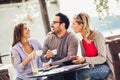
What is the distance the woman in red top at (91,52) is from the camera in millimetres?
3158

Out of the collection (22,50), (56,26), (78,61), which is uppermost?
(56,26)

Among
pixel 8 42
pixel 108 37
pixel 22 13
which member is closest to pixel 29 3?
pixel 22 13

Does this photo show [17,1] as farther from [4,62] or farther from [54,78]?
[54,78]

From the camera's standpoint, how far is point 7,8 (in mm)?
5430

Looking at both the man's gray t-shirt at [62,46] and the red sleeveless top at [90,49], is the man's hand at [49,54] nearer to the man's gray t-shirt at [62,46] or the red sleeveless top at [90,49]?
the man's gray t-shirt at [62,46]

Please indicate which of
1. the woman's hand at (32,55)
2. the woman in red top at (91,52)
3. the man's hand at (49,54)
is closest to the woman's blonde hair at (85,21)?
the woman in red top at (91,52)

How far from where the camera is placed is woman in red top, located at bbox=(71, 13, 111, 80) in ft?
10.4

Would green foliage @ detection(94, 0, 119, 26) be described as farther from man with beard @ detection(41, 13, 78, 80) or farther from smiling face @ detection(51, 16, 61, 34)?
smiling face @ detection(51, 16, 61, 34)

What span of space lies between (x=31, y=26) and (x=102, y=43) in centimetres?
258

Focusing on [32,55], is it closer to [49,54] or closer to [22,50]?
[49,54]

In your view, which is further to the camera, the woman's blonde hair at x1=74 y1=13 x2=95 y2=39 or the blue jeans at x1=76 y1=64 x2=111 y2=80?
the woman's blonde hair at x1=74 y1=13 x2=95 y2=39

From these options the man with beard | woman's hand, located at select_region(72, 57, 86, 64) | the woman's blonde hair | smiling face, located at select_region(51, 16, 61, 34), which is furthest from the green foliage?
woman's hand, located at select_region(72, 57, 86, 64)

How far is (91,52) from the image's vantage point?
3.33 m

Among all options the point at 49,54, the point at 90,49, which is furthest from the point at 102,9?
the point at 49,54
